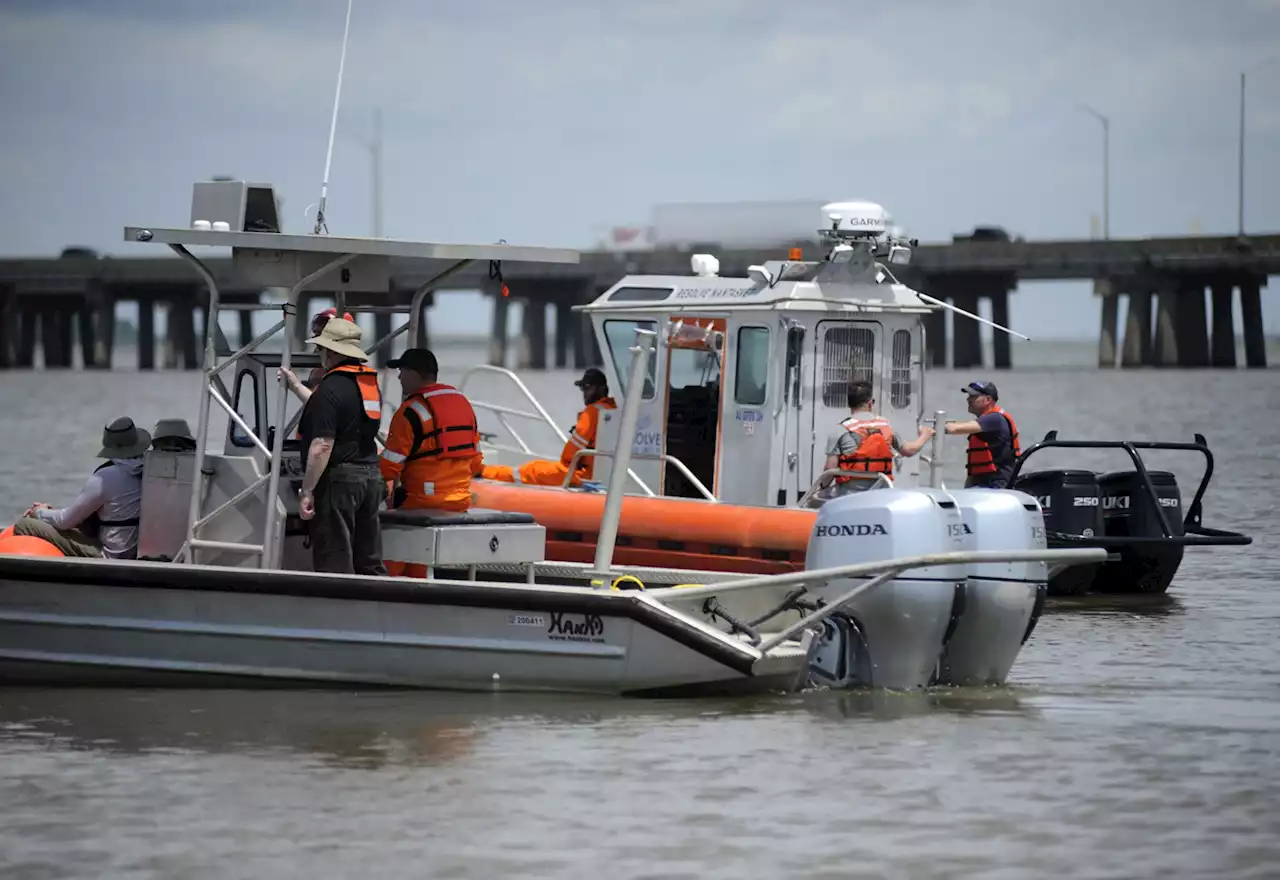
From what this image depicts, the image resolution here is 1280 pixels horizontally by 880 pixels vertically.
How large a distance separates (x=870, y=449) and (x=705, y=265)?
217cm

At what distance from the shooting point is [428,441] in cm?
1039

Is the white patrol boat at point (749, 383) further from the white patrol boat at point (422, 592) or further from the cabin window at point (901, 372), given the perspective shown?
the white patrol boat at point (422, 592)

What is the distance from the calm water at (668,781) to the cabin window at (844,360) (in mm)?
2237

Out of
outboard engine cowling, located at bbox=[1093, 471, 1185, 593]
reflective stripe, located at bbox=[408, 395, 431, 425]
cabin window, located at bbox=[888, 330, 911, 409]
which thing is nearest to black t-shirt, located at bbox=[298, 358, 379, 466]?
reflective stripe, located at bbox=[408, 395, 431, 425]

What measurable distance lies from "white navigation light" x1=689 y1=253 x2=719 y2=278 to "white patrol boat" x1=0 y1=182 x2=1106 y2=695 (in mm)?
3216

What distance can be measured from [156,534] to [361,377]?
1.59 meters

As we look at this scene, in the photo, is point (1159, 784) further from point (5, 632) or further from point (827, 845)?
point (5, 632)

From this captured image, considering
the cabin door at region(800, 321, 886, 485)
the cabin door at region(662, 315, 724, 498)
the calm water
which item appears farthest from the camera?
the cabin door at region(662, 315, 724, 498)

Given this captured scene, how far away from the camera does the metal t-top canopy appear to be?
10234 millimetres

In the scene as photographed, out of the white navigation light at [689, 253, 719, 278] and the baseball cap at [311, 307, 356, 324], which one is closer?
the baseball cap at [311, 307, 356, 324]

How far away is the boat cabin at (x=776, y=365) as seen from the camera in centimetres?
1336

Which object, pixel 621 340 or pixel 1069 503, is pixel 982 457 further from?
pixel 621 340

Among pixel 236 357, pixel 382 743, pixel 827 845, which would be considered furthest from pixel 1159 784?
pixel 236 357

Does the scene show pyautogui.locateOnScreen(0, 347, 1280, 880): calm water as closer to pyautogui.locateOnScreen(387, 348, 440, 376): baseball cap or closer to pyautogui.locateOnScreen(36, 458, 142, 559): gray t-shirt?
pyautogui.locateOnScreen(36, 458, 142, 559): gray t-shirt
